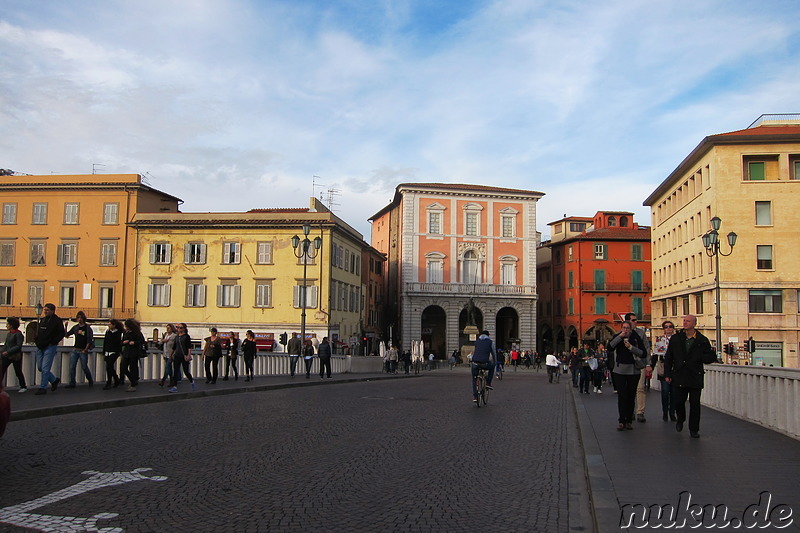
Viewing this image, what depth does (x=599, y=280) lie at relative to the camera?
7594cm

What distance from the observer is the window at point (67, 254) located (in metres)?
57.1

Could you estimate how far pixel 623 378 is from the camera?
12.3m

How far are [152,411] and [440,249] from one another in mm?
58133

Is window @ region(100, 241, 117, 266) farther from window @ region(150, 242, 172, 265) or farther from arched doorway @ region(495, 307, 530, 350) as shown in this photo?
arched doorway @ region(495, 307, 530, 350)

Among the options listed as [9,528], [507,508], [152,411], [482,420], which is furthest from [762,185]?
[9,528]

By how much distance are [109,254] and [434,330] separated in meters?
31.5

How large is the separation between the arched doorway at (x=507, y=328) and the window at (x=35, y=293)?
40.6 meters

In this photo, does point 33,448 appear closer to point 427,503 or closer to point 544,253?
point 427,503

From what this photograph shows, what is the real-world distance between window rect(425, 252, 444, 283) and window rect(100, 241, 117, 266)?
28.1 metres

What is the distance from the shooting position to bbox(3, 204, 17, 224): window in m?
58.0

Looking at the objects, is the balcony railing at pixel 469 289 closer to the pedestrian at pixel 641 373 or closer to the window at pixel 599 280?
the window at pixel 599 280

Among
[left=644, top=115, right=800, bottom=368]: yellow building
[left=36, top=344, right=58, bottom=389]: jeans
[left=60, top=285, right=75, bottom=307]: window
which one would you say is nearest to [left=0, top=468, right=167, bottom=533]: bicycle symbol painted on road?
[left=36, top=344, right=58, bottom=389]: jeans

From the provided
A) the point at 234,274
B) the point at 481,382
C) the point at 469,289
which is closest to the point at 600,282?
the point at 469,289

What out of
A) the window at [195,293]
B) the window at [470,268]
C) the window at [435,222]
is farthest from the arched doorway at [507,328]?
the window at [195,293]
